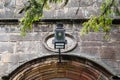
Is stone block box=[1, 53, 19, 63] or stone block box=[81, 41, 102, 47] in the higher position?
stone block box=[81, 41, 102, 47]

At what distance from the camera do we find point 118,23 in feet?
23.1

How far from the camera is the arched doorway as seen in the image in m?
6.51

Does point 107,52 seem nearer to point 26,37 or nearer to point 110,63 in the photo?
point 110,63

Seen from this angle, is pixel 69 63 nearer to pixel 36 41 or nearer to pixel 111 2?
pixel 36 41

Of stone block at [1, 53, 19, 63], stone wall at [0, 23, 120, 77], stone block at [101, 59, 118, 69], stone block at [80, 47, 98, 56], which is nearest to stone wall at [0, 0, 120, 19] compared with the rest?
stone wall at [0, 23, 120, 77]

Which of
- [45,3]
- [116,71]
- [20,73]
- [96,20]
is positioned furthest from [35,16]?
[116,71]

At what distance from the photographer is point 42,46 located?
6836 mm

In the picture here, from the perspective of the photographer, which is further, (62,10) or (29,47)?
(62,10)

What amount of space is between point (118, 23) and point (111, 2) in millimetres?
1673

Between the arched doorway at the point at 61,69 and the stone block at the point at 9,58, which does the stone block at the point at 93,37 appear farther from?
the stone block at the point at 9,58

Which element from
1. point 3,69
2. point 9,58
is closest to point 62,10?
point 9,58

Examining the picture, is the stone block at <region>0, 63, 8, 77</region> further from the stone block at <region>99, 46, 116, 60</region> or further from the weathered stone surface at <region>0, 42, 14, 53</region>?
the stone block at <region>99, 46, 116, 60</region>

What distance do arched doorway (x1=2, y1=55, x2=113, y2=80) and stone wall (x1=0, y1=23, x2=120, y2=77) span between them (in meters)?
0.11

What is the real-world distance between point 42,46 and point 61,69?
1.88 ft
